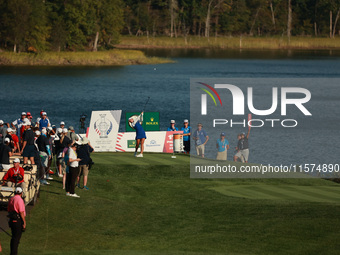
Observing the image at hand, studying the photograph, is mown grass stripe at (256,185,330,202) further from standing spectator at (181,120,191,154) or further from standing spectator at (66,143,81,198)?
standing spectator at (66,143,81,198)

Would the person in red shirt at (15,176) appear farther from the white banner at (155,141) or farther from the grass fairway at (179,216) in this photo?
the white banner at (155,141)

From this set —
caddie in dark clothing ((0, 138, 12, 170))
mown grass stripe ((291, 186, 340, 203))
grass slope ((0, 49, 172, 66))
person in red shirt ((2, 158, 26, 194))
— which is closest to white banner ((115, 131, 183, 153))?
mown grass stripe ((291, 186, 340, 203))

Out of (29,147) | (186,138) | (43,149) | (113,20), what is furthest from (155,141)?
(113,20)

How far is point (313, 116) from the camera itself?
74.0 meters

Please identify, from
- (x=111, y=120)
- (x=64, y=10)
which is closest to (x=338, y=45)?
(x=64, y=10)

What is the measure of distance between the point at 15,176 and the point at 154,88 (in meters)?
79.1

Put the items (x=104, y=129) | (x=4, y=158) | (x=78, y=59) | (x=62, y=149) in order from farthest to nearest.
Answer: (x=78, y=59), (x=104, y=129), (x=62, y=149), (x=4, y=158)

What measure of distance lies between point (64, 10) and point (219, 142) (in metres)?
105

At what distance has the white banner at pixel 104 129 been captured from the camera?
40000 millimetres

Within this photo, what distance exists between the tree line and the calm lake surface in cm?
843

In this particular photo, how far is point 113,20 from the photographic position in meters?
143

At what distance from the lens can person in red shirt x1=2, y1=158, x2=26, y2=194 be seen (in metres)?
23.5

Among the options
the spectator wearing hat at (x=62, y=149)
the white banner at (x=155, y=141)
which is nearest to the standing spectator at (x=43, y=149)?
the spectator wearing hat at (x=62, y=149)

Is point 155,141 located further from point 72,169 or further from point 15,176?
point 15,176
